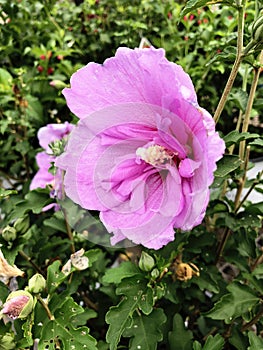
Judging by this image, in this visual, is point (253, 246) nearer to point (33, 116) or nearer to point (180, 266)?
point (180, 266)

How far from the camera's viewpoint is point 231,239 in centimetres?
83

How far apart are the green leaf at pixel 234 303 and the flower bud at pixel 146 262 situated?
105 millimetres

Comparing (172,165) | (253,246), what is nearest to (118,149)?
(172,165)

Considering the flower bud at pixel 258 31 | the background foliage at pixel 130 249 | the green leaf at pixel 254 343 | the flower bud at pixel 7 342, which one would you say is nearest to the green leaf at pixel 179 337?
the background foliage at pixel 130 249

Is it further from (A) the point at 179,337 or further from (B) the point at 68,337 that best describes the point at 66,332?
(A) the point at 179,337

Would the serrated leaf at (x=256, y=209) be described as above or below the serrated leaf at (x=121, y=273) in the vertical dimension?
above

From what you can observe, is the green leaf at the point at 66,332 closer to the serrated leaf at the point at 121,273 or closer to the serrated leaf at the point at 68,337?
the serrated leaf at the point at 68,337

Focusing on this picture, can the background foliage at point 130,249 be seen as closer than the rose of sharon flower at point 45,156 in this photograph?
Yes

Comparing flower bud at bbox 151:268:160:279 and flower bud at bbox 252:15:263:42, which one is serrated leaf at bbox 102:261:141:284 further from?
flower bud at bbox 252:15:263:42

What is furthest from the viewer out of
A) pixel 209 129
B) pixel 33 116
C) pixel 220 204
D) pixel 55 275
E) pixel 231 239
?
pixel 33 116

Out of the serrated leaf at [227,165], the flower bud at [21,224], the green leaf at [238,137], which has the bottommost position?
the flower bud at [21,224]

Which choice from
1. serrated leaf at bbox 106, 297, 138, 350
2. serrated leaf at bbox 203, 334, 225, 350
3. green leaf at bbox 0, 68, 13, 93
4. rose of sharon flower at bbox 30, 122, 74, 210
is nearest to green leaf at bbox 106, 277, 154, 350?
serrated leaf at bbox 106, 297, 138, 350

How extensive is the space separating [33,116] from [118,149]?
0.57m

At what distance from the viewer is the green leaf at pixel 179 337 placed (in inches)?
27.1
